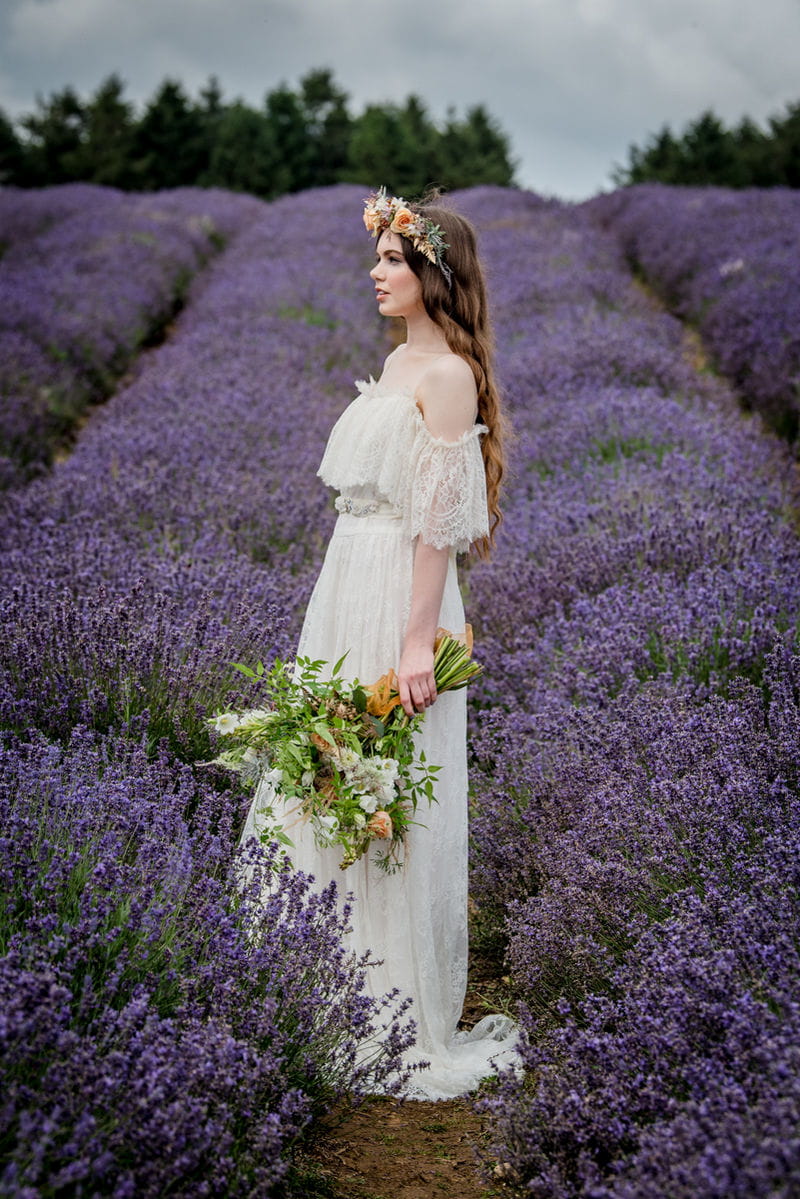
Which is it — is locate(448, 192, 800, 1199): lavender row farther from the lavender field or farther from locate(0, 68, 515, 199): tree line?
locate(0, 68, 515, 199): tree line

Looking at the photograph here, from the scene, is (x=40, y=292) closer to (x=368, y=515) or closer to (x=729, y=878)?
(x=368, y=515)

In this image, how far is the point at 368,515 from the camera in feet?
8.36

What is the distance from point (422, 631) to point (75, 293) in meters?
9.11

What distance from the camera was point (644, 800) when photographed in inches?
99.0

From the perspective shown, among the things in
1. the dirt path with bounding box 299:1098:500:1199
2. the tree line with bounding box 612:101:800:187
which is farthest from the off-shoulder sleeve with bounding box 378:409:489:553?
the tree line with bounding box 612:101:800:187

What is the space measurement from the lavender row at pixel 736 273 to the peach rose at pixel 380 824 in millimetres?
5656

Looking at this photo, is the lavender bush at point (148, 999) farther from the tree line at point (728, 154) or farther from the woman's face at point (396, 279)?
the tree line at point (728, 154)

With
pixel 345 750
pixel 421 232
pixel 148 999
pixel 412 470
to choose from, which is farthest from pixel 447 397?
pixel 148 999

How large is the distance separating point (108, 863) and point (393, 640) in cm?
89

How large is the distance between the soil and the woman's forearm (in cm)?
82

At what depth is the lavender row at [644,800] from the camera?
63.2 inches

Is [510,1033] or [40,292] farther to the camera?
[40,292]

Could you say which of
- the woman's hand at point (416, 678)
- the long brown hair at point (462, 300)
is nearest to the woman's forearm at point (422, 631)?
the woman's hand at point (416, 678)

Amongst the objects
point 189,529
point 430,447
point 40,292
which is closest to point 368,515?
point 430,447
